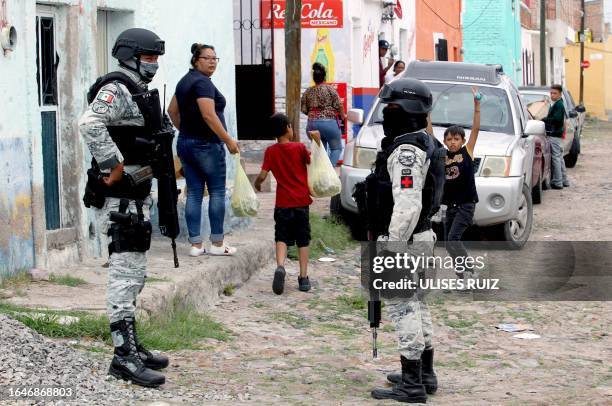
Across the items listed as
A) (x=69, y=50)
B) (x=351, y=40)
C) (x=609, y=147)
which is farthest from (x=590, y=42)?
(x=69, y=50)

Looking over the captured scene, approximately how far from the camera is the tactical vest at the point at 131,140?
20.6 feet

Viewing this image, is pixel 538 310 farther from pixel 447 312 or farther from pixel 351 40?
pixel 351 40

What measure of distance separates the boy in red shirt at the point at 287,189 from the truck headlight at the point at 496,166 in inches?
111

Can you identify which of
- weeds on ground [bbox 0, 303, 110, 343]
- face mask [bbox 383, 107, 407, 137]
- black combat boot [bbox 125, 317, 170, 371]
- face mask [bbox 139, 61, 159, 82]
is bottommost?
black combat boot [bbox 125, 317, 170, 371]

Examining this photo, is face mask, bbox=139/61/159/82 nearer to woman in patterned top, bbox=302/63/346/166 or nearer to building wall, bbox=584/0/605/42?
woman in patterned top, bbox=302/63/346/166

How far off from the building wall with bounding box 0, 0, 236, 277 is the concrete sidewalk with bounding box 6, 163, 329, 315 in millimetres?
260

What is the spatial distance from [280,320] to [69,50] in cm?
263

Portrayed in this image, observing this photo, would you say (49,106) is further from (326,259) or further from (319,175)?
(326,259)

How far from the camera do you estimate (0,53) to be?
26.4 ft

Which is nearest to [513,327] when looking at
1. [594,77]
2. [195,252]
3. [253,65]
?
[195,252]

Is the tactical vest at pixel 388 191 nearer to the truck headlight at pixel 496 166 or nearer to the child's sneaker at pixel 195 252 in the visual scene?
the child's sneaker at pixel 195 252

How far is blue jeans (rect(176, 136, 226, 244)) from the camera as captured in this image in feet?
31.7

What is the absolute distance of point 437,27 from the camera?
1303 inches

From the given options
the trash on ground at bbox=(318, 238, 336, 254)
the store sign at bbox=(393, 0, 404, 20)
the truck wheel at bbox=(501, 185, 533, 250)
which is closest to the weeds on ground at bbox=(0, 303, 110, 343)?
the trash on ground at bbox=(318, 238, 336, 254)
